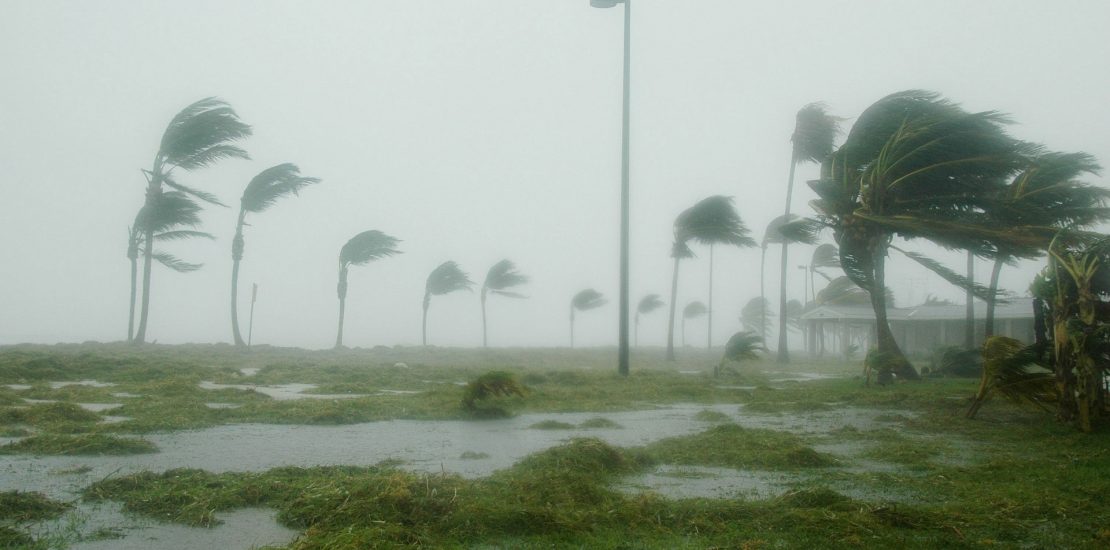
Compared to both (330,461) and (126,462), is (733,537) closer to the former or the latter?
(330,461)

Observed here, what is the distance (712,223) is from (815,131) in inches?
228

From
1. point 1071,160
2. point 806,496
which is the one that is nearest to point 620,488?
point 806,496

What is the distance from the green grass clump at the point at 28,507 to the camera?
171 inches

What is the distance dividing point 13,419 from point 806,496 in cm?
855

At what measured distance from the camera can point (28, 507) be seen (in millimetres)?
4512

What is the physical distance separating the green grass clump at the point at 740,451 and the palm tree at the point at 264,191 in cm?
2433

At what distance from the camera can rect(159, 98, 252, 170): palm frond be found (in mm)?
24922

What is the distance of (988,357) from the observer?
891 cm

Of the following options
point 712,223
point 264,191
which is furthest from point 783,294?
point 264,191

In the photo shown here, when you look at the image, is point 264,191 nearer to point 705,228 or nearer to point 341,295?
point 341,295

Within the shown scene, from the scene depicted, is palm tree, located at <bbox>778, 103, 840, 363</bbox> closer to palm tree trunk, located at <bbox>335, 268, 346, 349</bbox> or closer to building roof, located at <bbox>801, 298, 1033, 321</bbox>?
building roof, located at <bbox>801, 298, 1033, 321</bbox>

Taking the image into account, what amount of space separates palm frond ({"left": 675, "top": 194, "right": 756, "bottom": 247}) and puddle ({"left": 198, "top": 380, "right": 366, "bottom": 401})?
69.4 ft

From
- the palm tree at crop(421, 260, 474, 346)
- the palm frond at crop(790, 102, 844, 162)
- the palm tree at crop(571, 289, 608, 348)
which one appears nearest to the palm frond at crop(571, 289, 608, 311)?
the palm tree at crop(571, 289, 608, 348)

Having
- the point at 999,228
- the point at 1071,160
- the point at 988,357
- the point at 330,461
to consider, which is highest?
the point at 1071,160
